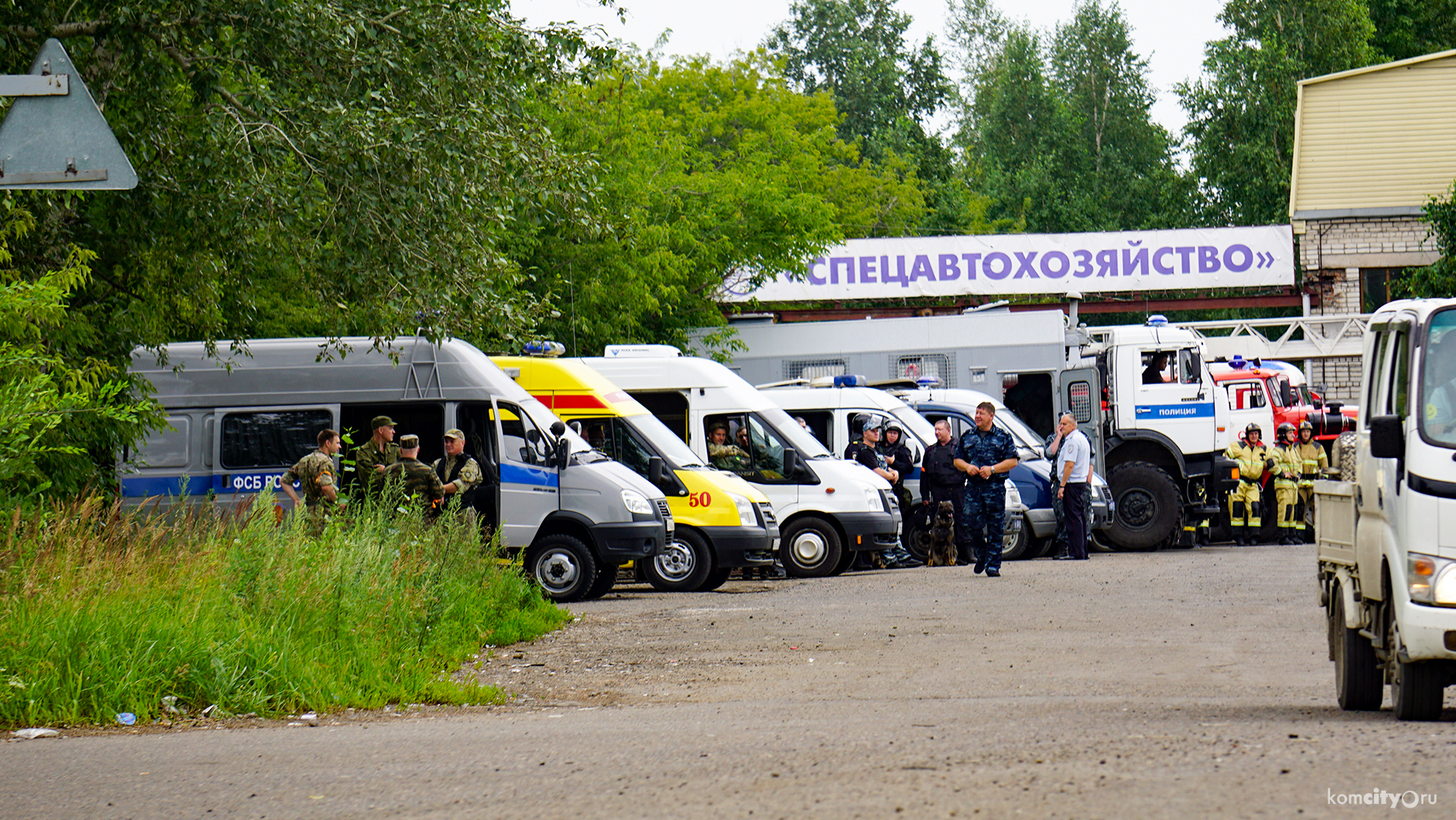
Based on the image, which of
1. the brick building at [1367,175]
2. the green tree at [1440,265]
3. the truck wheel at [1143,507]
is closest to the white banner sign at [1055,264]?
the green tree at [1440,265]

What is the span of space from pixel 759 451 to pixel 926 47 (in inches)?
2309

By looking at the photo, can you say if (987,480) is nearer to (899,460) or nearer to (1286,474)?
(899,460)

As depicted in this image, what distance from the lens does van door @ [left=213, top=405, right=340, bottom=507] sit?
53.4 ft

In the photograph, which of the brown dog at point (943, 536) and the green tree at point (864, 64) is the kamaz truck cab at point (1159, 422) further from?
the green tree at point (864, 64)

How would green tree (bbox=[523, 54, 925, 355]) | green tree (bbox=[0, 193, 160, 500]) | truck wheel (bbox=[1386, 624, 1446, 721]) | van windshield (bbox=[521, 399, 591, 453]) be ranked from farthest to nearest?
green tree (bbox=[523, 54, 925, 355]) → van windshield (bbox=[521, 399, 591, 453]) → green tree (bbox=[0, 193, 160, 500]) → truck wheel (bbox=[1386, 624, 1446, 721])

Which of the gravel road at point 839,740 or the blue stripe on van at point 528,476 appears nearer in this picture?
the gravel road at point 839,740

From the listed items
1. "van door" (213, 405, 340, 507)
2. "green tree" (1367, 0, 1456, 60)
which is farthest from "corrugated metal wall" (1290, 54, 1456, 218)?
"van door" (213, 405, 340, 507)

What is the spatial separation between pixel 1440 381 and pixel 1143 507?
15.6 meters

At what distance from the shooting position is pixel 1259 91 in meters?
55.3

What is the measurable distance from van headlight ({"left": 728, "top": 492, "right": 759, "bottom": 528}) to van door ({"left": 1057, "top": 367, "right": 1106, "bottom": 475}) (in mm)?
6984

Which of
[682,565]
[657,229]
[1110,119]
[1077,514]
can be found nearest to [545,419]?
[682,565]

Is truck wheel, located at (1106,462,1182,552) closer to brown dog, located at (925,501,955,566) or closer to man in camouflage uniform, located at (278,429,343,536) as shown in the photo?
brown dog, located at (925,501,955,566)

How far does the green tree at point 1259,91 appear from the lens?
5412cm

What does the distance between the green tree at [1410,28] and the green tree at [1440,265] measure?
17.3 m
